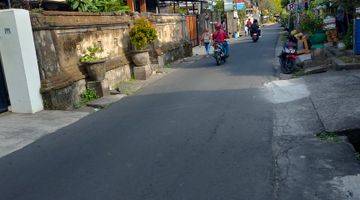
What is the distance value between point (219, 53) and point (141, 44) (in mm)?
3957

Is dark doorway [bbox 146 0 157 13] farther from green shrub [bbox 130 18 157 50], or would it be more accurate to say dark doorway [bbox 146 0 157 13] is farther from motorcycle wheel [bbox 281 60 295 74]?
motorcycle wheel [bbox 281 60 295 74]

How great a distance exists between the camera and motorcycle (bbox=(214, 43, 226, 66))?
61.9ft

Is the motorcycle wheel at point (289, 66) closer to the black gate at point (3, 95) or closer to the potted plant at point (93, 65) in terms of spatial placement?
the potted plant at point (93, 65)

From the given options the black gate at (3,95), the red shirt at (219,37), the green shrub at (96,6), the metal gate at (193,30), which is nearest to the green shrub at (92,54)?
the green shrub at (96,6)

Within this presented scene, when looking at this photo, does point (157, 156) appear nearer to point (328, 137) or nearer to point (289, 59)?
point (328, 137)

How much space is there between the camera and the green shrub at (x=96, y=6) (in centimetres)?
1537

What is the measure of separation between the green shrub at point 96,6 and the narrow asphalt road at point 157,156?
5815mm

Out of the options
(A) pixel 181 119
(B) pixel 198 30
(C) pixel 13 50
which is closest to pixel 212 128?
(A) pixel 181 119

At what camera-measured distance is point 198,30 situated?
115ft

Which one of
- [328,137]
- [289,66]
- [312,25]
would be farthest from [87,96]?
[312,25]

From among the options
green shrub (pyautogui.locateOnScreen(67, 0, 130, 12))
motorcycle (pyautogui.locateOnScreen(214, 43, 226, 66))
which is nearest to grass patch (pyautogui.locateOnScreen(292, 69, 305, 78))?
motorcycle (pyautogui.locateOnScreen(214, 43, 226, 66))

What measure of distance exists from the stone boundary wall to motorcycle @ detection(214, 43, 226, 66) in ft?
13.2

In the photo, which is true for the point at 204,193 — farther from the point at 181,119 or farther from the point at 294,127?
the point at 181,119

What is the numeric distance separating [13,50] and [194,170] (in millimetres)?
6548
